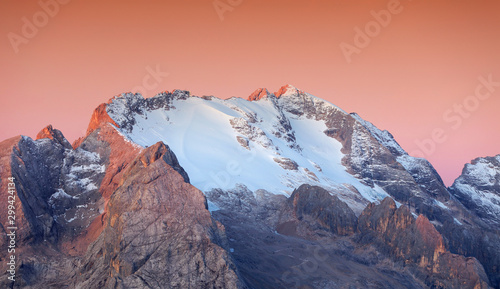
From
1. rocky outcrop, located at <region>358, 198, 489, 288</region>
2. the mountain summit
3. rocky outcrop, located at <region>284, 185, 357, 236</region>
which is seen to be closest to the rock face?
the mountain summit

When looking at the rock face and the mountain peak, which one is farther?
the mountain peak

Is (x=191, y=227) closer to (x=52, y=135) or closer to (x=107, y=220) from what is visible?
(x=107, y=220)

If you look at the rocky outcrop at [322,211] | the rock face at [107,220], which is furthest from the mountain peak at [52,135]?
the rocky outcrop at [322,211]

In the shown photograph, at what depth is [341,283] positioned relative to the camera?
12669 centimetres

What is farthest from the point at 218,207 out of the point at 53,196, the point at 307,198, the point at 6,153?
the point at 6,153

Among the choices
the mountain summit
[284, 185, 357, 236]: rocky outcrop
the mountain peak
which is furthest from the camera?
[284, 185, 357, 236]: rocky outcrop

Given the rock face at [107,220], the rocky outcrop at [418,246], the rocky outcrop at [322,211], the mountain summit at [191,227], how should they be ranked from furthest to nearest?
the rocky outcrop at [322,211] < the rocky outcrop at [418,246] < the mountain summit at [191,227] < the rock face at [107,220]

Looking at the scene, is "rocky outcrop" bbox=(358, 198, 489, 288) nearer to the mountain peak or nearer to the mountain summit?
the mountain summit

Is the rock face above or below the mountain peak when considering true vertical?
below

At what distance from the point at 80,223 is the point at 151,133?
61.4 m

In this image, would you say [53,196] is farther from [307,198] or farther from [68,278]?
[307,198]

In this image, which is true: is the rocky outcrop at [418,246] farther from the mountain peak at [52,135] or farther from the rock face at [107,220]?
the mountain peak at [52,135]

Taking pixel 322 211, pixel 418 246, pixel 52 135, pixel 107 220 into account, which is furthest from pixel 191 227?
pixel 322 211

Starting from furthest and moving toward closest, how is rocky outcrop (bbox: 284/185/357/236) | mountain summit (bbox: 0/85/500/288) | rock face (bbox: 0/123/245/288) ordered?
1. rocky outcrop (bbox: 284/185/357/236)
2. mountain summit (bbox: 0/85/500/288)
3. rock face (bbox: 0/123/245/288)
